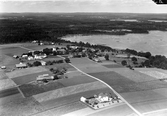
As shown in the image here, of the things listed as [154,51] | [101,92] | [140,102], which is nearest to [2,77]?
[101,92]

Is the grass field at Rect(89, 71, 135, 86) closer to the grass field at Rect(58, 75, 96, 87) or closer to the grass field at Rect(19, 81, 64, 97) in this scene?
the grass field at Rect(58, 75, 96, 87)

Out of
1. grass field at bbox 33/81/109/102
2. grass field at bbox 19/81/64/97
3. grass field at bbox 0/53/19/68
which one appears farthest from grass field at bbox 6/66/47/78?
grass field at bbox 33/81/109/102

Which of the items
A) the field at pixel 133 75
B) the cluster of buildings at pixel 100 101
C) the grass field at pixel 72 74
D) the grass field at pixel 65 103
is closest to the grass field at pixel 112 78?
the field at pixel 133 75

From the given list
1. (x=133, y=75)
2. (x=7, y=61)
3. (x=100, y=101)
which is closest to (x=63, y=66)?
(x=133, y=75)

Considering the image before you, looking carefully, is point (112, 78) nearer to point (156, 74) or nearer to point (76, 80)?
point (76, 80)

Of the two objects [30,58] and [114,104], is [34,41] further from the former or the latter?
[114,104]
